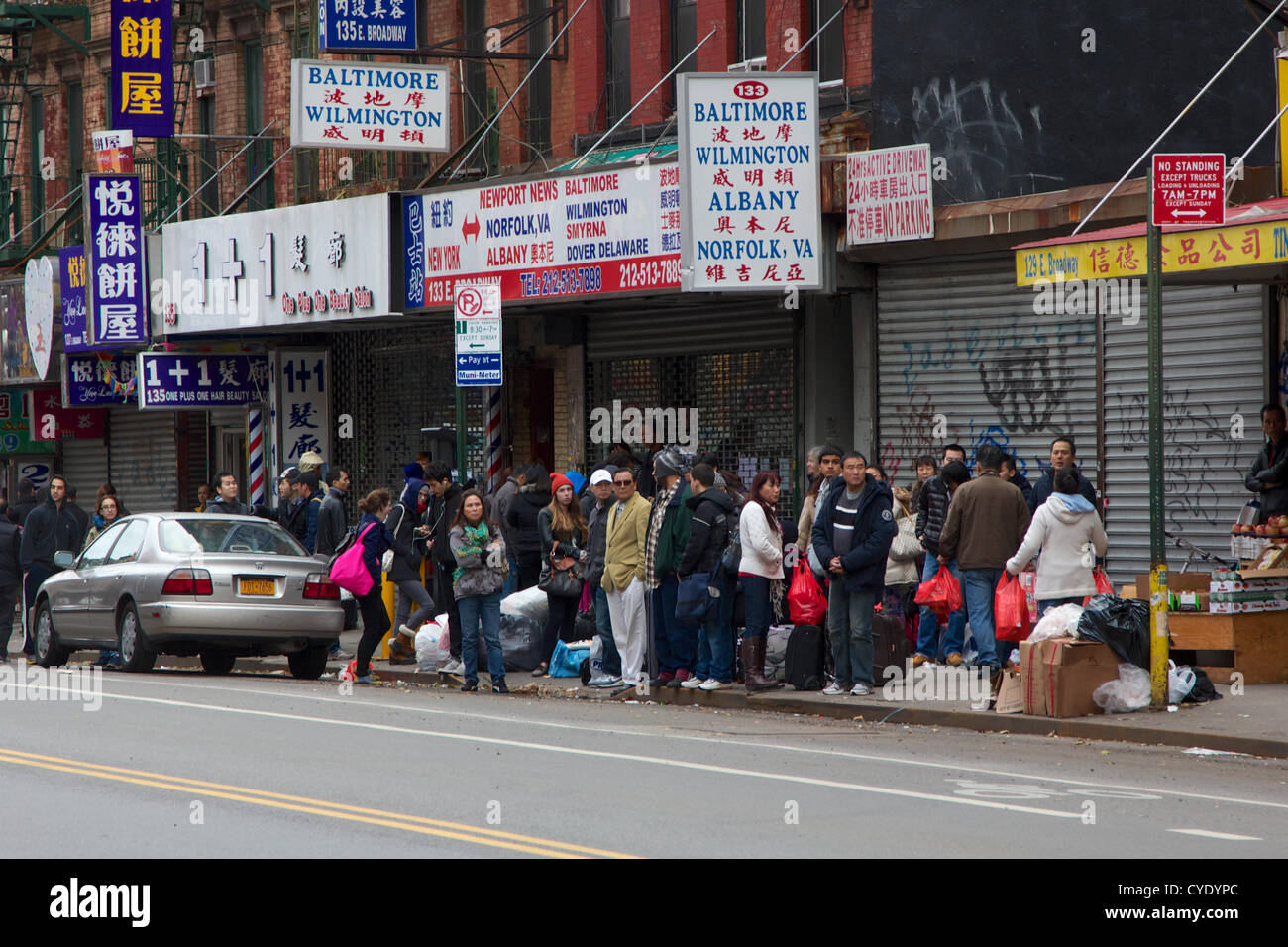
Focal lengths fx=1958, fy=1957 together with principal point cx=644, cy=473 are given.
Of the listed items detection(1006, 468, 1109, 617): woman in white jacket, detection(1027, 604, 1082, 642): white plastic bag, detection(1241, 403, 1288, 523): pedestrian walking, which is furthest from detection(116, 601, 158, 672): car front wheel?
detection(1241, 403, 1288, 523): pedestrian walking

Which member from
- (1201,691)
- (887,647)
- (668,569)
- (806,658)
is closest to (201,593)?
(668,569)

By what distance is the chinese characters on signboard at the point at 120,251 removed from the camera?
2608 centimetres

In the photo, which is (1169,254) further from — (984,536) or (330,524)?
(330,524)

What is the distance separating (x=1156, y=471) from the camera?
13.0 m

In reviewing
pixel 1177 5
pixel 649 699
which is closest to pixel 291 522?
pixel 649 699

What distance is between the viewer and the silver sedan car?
1711cm

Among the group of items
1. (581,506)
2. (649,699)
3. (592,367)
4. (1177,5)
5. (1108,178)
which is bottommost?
(649,699)

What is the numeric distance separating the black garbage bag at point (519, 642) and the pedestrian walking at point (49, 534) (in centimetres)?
661

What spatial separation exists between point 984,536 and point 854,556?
4.06 feet

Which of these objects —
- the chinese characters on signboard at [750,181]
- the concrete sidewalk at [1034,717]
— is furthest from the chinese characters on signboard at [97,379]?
the concrete sidewalk at [1034,717]

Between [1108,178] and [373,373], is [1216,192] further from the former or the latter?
[373,373]

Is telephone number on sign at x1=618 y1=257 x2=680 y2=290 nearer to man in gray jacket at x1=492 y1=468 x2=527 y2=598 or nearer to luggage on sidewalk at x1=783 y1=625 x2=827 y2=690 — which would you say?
man in gray jacket at x1=492 y1=468 x2=527 y2=598

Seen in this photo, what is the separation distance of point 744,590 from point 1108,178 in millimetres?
6771
